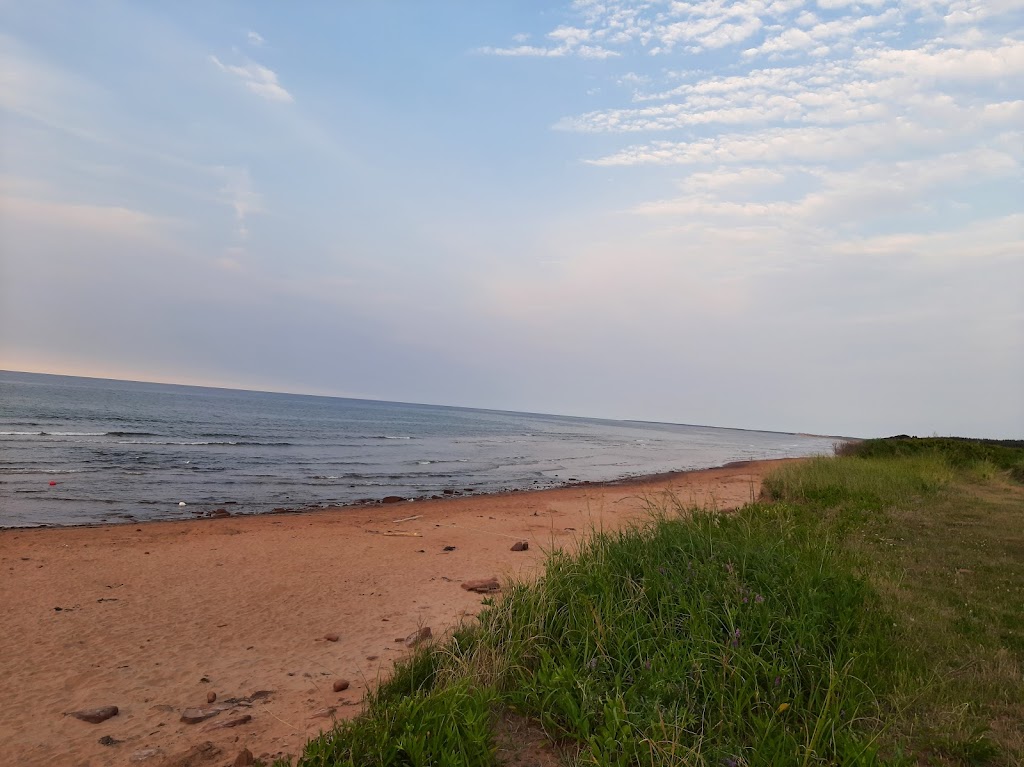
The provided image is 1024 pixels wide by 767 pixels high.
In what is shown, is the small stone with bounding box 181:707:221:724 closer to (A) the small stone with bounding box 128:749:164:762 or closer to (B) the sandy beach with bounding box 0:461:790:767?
(B) the sandy beach with bounding box 0:461:790:767

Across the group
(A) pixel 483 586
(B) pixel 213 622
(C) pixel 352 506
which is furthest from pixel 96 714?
(C) pixel 352 506

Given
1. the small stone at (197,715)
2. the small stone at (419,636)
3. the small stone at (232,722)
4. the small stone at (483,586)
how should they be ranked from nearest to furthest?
the small stone at (232,722) → the small stone at (197,715) → the small stone at (419,636) → the small stone at (483,586)

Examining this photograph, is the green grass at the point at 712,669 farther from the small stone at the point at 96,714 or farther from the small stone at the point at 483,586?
the small stone at the point at 483,586

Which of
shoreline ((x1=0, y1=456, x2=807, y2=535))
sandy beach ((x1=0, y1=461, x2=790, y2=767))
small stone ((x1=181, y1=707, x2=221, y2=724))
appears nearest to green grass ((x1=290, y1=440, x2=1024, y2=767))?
sandy beach ((x1=0, y1=461, x2=790, y2=767))

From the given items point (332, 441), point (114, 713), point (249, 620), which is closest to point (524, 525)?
point (249, 620)

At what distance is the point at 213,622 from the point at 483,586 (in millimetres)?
3049

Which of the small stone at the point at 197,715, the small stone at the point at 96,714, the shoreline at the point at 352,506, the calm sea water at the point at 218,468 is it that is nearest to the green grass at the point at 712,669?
the small stone at the point at 197,715

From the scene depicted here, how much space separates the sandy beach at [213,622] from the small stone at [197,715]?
4cm

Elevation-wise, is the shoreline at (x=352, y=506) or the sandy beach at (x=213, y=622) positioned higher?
the sandy beach at (x=213, y=622)

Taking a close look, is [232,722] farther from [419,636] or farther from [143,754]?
[419,636]

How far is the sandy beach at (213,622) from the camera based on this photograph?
3.95 m

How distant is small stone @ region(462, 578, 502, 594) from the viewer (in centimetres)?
755

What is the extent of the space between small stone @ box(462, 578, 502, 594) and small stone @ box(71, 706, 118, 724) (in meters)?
4.09

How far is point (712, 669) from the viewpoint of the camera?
379 centimetres
